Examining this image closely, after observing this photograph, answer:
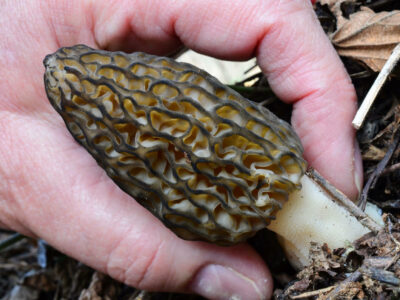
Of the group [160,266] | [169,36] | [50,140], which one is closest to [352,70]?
[169,36]

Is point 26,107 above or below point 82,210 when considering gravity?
above

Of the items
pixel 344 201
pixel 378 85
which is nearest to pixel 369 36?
pixel 378 85

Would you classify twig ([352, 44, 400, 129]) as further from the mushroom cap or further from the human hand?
the mushroom cap

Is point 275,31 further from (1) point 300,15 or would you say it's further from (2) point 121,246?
(2) point 121,246

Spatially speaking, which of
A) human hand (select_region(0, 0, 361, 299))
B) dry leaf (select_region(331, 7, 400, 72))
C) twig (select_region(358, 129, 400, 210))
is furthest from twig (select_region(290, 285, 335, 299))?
dry leaf (select_region(331, 7, 400, 72))

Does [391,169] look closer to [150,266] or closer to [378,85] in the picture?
[378,85]

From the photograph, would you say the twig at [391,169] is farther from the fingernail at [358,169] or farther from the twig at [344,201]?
the twig at [344,201]
